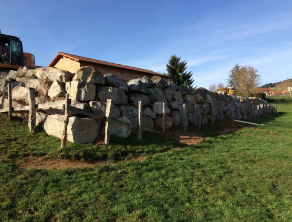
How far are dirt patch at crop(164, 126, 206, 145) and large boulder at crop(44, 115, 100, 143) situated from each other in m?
4.01

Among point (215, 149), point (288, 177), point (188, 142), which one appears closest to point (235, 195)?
point (288, 177)

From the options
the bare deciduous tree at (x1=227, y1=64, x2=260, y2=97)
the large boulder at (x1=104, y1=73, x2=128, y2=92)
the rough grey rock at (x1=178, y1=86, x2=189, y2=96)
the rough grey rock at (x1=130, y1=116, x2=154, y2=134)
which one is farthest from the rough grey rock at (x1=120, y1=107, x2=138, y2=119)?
the bare deciduous tree at (x1=227, y1=64, x2=260, y2=97)

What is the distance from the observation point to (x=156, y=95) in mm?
11570

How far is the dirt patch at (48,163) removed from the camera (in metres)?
5.88

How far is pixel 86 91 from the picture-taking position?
28.2 ft

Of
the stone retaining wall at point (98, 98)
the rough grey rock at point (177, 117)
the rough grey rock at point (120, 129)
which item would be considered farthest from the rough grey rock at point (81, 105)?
the rough grey rock at point (177, 117)

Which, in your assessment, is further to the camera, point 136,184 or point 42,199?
point 136,184

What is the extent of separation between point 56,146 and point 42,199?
3.15 meters

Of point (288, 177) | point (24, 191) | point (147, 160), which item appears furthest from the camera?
point (147, 160)

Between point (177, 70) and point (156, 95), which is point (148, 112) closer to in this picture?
point (156, 95)

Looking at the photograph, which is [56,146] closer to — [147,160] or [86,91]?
[86,91]

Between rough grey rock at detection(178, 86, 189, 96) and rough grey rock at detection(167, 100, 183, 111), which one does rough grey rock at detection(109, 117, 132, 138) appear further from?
rough grey rock at detection(178, 86, 189, 96)

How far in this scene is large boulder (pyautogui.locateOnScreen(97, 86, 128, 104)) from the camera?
916 cm

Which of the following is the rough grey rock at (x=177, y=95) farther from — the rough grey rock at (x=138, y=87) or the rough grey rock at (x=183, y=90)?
the rough grey rock at (x=138, y=87)
